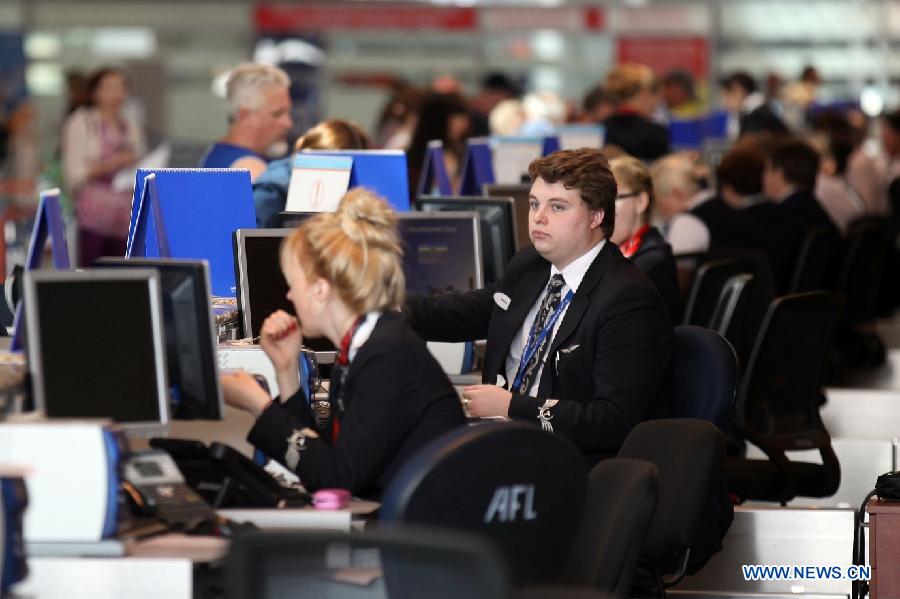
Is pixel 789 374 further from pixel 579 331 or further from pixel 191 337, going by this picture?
pixel 191 337

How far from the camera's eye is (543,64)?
53.6 ft

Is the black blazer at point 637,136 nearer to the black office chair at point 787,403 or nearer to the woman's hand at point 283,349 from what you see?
the black office chair at point 787,403

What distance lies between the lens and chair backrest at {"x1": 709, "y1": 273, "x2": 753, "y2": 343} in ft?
18.1

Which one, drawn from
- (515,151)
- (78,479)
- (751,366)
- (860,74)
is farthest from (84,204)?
(860,74)

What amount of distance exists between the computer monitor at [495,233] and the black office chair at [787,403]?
2.78ft

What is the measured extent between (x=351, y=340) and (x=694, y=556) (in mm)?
1016

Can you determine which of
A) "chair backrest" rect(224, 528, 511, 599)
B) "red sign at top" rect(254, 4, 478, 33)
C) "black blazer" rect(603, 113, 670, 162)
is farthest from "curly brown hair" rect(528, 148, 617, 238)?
"red sign at top" rect(254, 4, 478, 33)

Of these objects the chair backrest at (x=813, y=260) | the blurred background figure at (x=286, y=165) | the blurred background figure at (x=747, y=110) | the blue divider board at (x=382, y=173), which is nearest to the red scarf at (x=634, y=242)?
the blue divider board at (x=382, y=173)

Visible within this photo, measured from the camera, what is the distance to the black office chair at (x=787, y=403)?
4.78 meters

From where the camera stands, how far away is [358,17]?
15336 mm

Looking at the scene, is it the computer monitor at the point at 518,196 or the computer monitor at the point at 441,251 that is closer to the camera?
the computer monitor at the point at 441,251

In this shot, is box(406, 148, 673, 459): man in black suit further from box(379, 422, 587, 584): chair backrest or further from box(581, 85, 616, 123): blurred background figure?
box(581, 85, 616, 123): blurred background figure

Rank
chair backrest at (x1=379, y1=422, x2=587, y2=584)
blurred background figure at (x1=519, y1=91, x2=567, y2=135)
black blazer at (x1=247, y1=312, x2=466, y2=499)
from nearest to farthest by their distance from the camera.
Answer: chair backrest at (x1=379, y1=422, x2=587, y2=584)
black blazer at (x1=247, y1=312, x2=466, y2=499)
blurred background figure at (x1=519, y1=91, x2=567, y2=135)

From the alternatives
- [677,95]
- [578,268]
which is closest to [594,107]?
[677,95]
